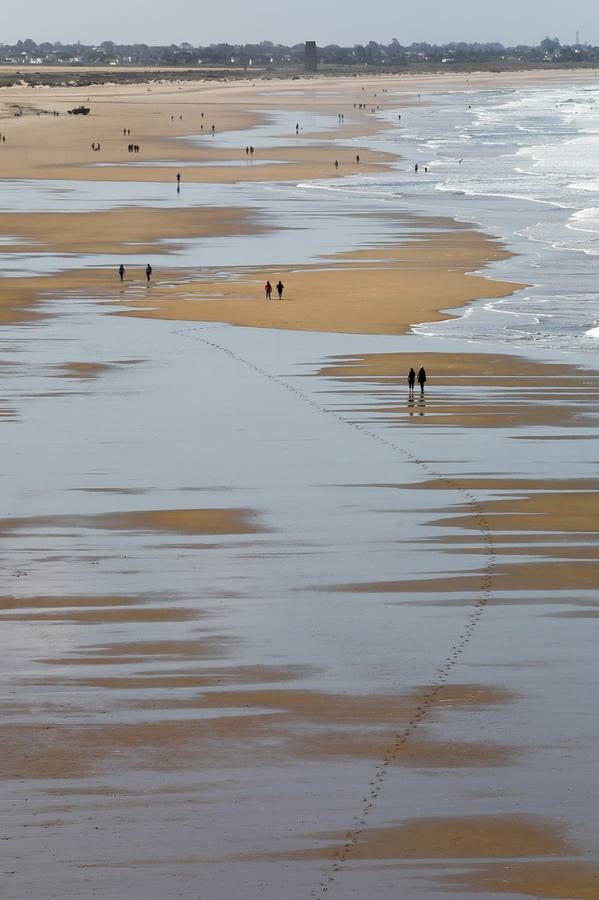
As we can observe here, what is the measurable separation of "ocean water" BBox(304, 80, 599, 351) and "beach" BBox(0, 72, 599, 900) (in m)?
0.41

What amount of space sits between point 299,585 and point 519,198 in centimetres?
6086

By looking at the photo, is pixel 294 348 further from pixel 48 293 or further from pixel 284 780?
pixel 284 780

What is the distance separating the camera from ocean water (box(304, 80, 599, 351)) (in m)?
43.3

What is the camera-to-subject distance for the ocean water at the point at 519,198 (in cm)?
4328

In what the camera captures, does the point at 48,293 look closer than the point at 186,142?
Yes

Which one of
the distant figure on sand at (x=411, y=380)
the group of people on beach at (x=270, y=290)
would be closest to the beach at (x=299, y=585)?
the group of people on beach at (x=270, y=290)

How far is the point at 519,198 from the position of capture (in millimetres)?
79188

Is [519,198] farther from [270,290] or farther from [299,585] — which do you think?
[299,585]

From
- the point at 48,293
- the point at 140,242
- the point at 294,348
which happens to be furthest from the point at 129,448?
the point at 140,242

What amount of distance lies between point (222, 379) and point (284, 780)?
21849 millimetres

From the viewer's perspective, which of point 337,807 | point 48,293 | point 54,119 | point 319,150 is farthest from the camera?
point 54,119

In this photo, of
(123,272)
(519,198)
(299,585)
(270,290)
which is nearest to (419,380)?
(299,585)

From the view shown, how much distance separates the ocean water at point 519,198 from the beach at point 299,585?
41 centimetres

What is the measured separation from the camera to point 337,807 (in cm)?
1416
